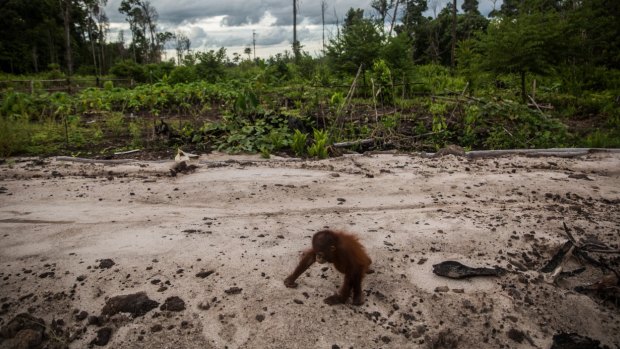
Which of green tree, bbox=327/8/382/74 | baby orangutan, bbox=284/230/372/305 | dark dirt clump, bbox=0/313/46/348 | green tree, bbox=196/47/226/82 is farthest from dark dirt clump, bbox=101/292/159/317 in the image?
green tree, bbox=196/47/226/82

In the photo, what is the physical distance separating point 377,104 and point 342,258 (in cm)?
923

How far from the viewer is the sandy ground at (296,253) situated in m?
2.33

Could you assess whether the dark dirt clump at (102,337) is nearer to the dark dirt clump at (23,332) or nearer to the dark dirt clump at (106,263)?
the dark dirt clump at (23,332)

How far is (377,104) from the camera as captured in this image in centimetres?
1098

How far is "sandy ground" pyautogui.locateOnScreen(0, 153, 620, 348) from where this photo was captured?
2.33m

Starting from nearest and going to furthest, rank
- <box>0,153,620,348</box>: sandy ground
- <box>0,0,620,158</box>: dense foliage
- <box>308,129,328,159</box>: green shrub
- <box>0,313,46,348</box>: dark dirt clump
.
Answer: <box>0,313,46,348</box>: dark dirt clump
<box>0,153,620,348</box>: sandy ground
<box>308,129,328,159</box>: green shrub
<box>0,0,620,158</box>: dense foliage

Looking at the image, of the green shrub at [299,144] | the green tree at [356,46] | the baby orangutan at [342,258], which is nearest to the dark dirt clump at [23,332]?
the baby orangutan at [342,258]

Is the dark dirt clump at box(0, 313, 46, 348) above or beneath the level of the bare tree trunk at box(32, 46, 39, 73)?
beneath

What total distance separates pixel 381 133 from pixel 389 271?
515 cm

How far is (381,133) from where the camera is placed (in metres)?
7.68

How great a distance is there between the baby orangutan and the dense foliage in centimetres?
404

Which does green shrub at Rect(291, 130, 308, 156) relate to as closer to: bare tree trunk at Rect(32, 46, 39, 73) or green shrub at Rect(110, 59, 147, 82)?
green shrub at Rect(110, 59, 147, 82)

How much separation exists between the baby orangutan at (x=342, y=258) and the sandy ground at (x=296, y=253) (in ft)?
0.35

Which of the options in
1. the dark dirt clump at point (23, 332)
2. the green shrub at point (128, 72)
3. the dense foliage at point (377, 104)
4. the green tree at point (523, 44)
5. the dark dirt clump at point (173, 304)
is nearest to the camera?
the dark dirt clump at point (23, 332)
